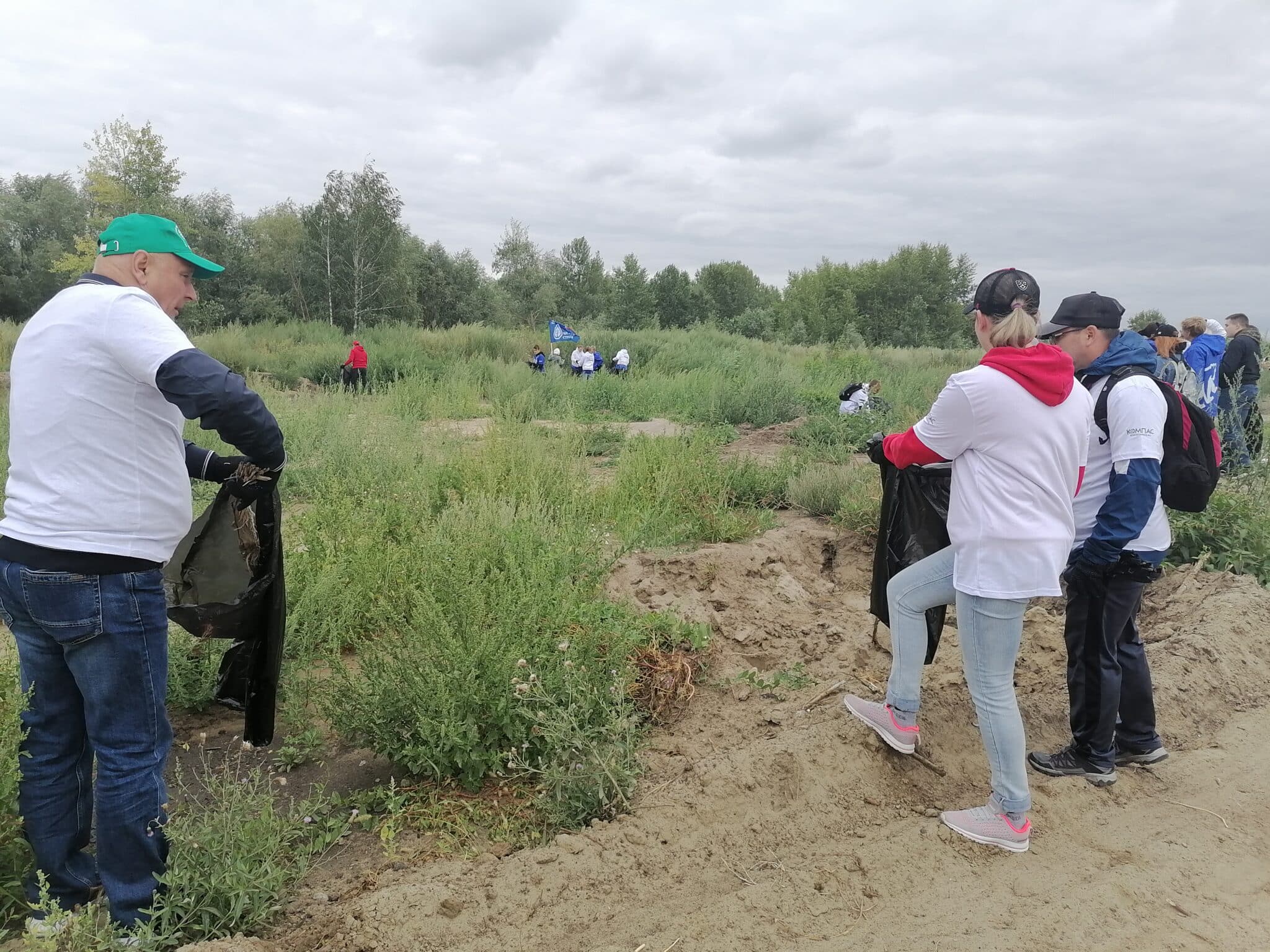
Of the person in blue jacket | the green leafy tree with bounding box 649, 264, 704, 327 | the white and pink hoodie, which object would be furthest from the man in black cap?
the green leafy tree with bounding box 649, 264, 704, 327

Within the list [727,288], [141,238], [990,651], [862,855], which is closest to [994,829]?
[862,855]

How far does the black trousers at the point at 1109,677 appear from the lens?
338 centimetres

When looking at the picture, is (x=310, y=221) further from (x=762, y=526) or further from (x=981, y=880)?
(x=981, y=880)

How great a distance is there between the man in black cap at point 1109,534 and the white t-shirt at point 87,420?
10.9 feet

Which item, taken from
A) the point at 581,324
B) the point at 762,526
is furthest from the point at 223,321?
the point at 762,526

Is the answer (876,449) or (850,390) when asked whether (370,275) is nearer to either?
(850,390)

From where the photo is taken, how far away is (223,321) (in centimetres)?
3177

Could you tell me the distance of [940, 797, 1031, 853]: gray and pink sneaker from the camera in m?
2.91

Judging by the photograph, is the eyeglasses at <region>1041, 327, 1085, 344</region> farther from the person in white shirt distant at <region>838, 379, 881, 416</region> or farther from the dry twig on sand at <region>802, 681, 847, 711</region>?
the person in white shirt distant at <region>838, 379, 881, 416</region>

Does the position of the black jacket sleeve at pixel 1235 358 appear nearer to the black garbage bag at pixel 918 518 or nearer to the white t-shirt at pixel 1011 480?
the black garbage bag at pixel 918 518

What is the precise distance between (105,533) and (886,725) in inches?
113

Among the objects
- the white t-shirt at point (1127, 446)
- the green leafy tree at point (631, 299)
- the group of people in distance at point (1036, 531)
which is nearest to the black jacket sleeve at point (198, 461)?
the group of people in distance at point (1036, 531)

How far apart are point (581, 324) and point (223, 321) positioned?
13.9 metres

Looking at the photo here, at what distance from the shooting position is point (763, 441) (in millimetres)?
11703
